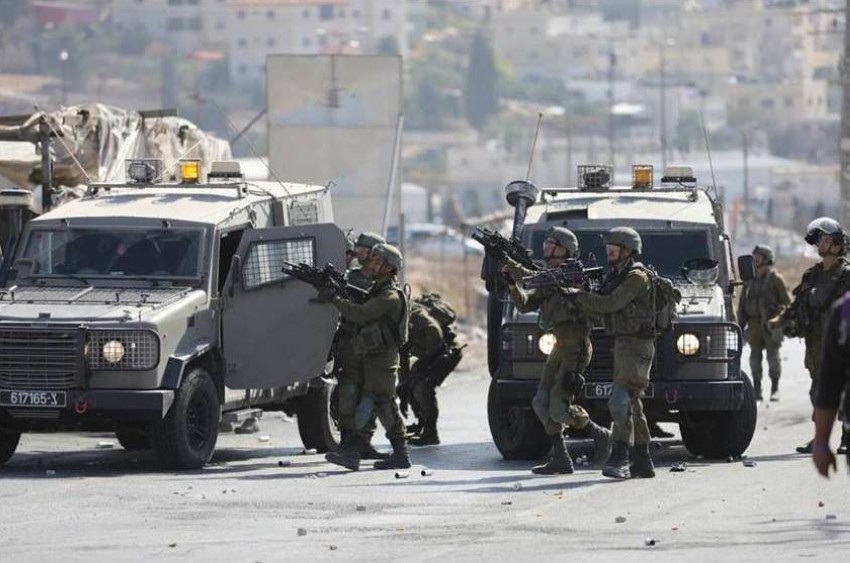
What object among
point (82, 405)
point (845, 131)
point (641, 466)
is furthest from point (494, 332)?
point (845, 131)

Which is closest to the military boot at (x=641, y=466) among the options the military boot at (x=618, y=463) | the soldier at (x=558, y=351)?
the military boot at (x=618, y=463)

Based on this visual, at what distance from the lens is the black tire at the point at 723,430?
54.8ft

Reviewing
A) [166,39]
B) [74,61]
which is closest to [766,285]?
[74,61]

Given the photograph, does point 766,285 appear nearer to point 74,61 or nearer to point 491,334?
point 491,334

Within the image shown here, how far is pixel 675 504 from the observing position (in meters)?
13.6

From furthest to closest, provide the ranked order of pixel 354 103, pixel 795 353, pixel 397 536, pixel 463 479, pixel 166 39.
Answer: pixel 166 39 → pixel 795 353 → pixel 354 103 → pixel 463 479 → pixel 397 536

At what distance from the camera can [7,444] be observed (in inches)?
651

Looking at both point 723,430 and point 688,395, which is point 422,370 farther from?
point 688,395

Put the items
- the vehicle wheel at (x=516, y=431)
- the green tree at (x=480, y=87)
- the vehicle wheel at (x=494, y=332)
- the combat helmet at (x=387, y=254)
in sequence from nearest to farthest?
1. the combat helmet at (x=387, y=254)
2. the vehicle wheel at (x=516, y=431)
3. the vehicle wheel at (x=494, y=332)
4. the green tree at (x=480, y=87)

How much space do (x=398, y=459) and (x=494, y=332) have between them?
2014 millimetres

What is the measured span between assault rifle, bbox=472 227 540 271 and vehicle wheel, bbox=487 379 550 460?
1.26 meters

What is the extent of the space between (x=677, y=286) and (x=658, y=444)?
7.02ft

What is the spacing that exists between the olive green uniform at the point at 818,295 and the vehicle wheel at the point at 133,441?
5.27m

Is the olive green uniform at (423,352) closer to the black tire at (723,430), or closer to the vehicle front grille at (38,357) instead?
the black tire at (723,430)
